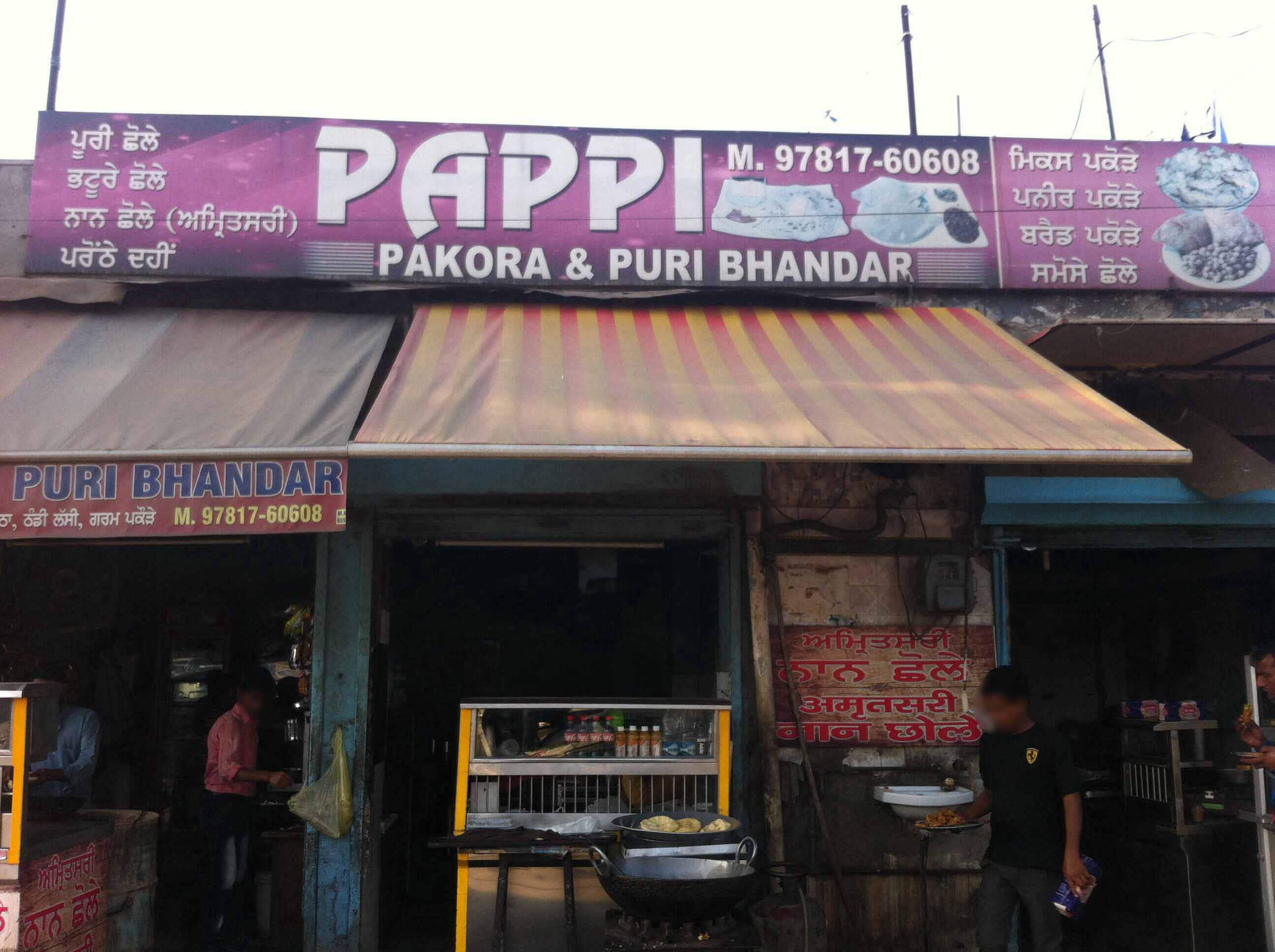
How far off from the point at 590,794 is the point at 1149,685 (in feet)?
21.3

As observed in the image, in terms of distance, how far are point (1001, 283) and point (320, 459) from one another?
4599 mm

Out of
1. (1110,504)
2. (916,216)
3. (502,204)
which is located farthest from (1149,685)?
(502,204)

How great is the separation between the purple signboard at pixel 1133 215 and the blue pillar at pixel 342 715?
4.66 metres

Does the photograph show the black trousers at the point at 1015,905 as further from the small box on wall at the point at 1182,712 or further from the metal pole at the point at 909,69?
the metal pole at the point at 909,69

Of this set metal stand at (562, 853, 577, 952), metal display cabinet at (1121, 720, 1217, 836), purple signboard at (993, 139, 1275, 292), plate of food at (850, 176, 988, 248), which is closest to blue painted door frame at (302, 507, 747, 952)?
metal stand at (562, 853, 577, 952)

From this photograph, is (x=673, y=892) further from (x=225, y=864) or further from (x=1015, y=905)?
(x=225, y=864)

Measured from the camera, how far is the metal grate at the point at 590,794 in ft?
17.1

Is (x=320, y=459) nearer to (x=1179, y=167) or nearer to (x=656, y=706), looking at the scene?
(x=656, y=706)

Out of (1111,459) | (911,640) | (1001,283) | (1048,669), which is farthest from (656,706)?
(1048,669)

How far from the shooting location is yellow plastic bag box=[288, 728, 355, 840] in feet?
18.3

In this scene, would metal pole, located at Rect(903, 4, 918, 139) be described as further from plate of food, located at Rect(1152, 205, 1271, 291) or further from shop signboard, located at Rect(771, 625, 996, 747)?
shop signboard, located at Rect(771, 625, 996, 747)

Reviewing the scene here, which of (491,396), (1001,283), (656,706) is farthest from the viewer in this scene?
(1001,283)

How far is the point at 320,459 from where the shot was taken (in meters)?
4.55

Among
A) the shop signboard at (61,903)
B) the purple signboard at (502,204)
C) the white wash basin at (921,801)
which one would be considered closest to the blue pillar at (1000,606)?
the white wash basin at (921,801)
